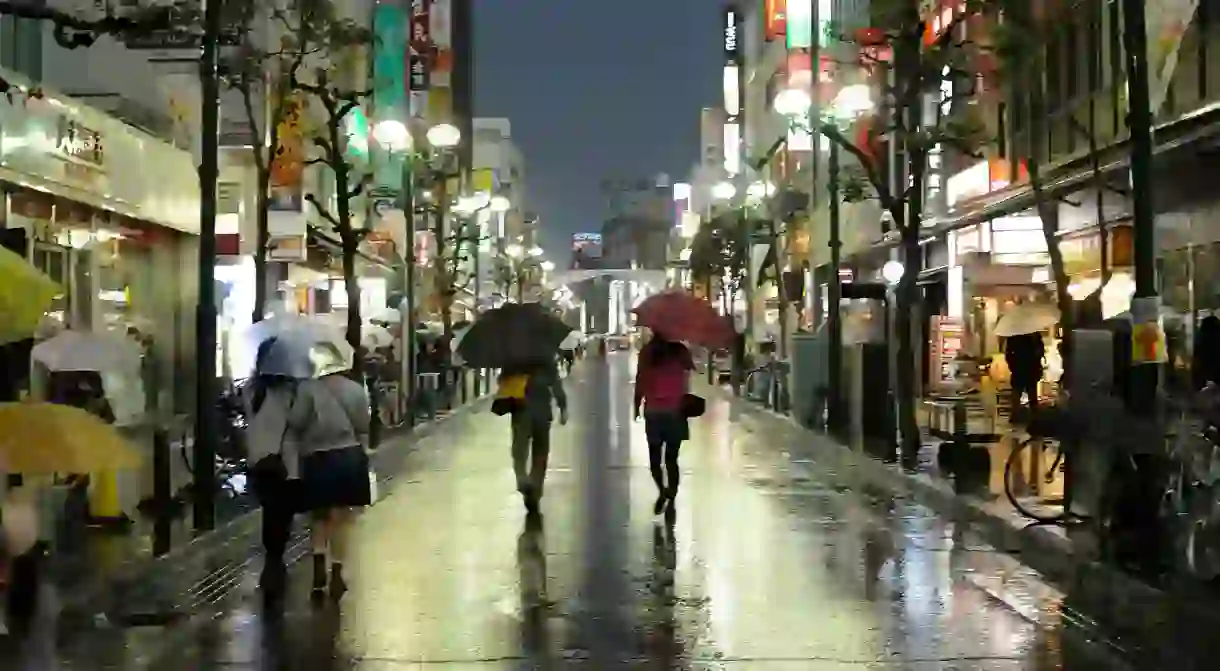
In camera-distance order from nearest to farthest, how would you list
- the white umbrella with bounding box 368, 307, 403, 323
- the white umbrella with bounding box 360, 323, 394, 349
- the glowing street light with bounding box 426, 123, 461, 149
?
the glowing street light with bounding box 426, 123, 461, 149
the white umbrella with bounding box 360, 323, 394, 349
the white umbrella with bounding box 368, 307, 403, 323

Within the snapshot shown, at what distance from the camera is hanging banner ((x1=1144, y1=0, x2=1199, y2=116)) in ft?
76.6

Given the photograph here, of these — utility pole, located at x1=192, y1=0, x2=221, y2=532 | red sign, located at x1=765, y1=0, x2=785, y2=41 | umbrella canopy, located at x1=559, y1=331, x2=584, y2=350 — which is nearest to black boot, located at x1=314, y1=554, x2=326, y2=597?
utility pole, located at x1=192, y1=0, x2=221, y2=532

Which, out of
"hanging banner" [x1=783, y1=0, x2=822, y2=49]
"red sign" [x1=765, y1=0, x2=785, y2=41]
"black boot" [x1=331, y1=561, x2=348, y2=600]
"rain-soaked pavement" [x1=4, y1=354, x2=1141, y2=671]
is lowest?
"rain-soaked pavement" [x1=4, y1=354, x2=1141, y2=671]

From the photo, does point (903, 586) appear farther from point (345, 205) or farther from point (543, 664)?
point (345, 205)

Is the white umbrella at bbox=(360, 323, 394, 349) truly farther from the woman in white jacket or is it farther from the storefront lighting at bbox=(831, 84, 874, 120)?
the woman in white jacket

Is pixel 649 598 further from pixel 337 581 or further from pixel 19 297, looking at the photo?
pixel 19 297

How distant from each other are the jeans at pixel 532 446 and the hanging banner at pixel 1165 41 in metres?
10.9

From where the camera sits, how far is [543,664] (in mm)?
9633

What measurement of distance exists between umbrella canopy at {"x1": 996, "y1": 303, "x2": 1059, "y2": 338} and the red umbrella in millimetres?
8962

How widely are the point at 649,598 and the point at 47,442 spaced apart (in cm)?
499

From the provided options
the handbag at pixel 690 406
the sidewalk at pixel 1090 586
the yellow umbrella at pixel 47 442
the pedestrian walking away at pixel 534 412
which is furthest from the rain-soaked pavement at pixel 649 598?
the yellow umbrella at pixel 47 442

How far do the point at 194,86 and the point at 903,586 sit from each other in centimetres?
2084

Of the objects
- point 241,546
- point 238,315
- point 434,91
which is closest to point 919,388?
point 238,315

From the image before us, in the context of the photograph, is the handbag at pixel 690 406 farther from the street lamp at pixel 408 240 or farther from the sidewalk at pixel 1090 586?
the street lamp at pixel 408 240
